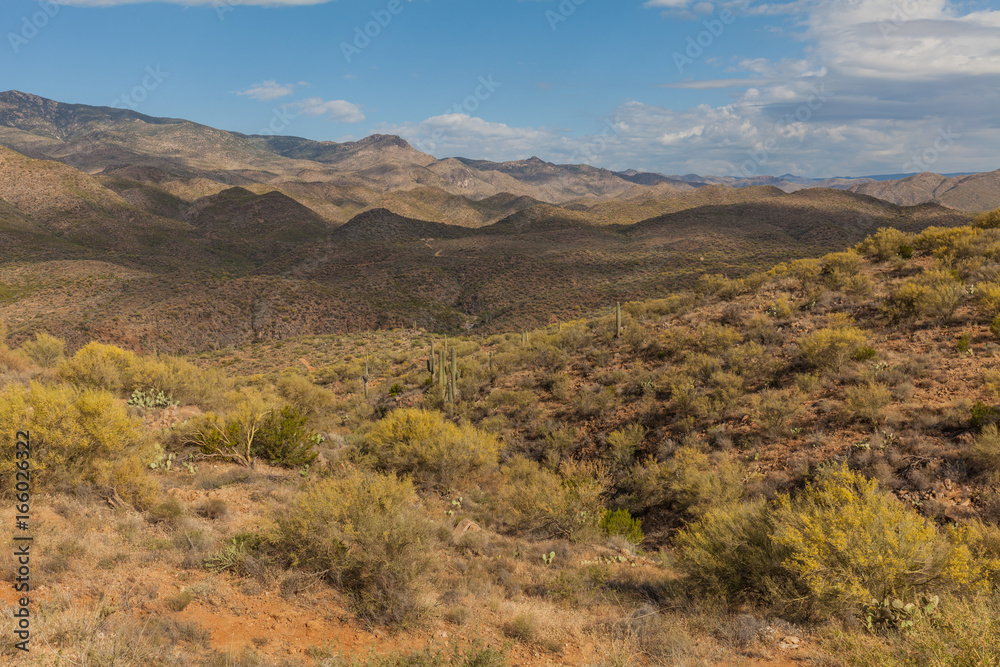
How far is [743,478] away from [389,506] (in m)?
7.09

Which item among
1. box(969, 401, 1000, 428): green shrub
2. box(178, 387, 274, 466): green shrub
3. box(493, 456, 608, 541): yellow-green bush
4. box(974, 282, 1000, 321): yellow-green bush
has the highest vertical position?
box(974, 282, 1000, 321): yellow-green bush

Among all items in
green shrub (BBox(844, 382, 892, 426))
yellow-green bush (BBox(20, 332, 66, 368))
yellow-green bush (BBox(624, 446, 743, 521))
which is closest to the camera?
yellow-green bush (BBox(624, 446, 743, 521))

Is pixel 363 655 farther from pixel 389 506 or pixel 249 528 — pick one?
pixel 249 528

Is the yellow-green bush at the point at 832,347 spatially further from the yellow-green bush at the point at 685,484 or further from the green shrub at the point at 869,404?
the yellow-green bush at the point at 685,484

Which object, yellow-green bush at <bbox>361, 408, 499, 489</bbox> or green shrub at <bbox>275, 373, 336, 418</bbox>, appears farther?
green shrub at <bbox>275, 373, 336, 418</bbox>

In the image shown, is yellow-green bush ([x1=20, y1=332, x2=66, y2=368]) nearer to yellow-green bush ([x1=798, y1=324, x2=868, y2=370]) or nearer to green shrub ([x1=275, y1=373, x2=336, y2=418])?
green shrub ([x1=275, y1=373, x2=336, y2=418])

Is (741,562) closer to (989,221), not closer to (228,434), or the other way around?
(228,434)

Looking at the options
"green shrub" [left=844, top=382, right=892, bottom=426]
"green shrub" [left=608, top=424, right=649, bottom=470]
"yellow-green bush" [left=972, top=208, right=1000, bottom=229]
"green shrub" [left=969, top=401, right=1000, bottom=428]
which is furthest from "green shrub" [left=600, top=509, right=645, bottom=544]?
"yellow-green bush" [left=972, top=208, right=1000, bottom=229]

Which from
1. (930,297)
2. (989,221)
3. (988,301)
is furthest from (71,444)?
(989,221)

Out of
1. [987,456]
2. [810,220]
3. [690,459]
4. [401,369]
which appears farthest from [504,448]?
[810,220]

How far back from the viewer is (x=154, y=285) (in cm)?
4972

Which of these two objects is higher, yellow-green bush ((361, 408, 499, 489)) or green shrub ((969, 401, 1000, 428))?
green shrub ((969, 401, 1000, 428))

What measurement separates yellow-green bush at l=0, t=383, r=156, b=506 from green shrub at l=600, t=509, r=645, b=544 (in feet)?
24.8

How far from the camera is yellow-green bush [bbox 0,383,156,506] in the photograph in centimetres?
727
